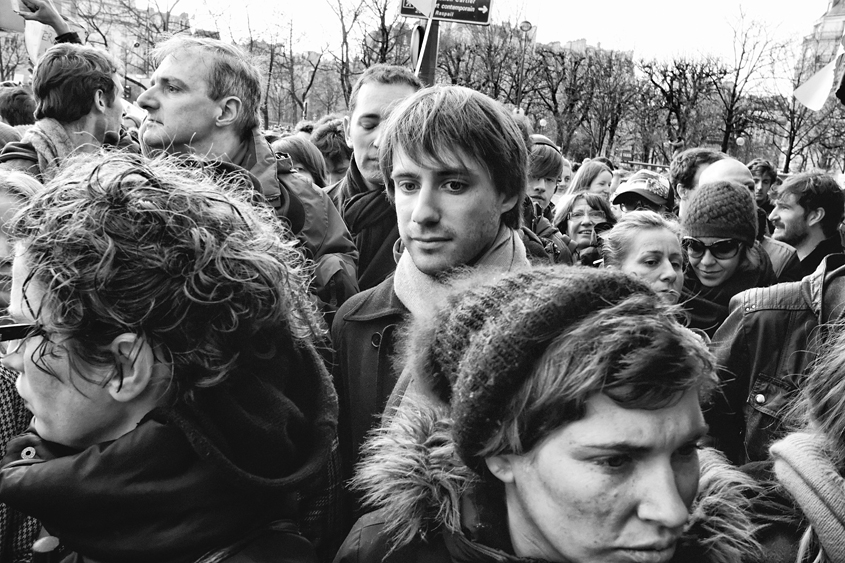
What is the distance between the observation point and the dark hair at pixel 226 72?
10.6 ft

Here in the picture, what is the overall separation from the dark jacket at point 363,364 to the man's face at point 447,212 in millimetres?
225

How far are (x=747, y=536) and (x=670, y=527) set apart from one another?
0.28 meters

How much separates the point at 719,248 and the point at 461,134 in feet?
6.62

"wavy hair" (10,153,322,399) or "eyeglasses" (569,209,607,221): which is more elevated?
"wavy hair" (10,153,322,399)

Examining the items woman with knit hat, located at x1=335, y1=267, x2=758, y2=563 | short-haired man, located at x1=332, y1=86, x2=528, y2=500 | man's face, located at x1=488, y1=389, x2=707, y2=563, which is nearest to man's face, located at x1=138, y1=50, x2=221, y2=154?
short-haired man, located at x1=332, y1=86, x2=528, y2=500

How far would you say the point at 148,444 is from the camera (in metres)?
1.41

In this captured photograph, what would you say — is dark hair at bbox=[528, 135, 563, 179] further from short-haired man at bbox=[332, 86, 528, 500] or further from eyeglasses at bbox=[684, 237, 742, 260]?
short-haired man at bbox=[332, 86, 528, 500]

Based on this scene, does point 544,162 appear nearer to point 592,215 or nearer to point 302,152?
point 592,215

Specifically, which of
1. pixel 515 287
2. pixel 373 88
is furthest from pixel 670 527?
pixel 373 88

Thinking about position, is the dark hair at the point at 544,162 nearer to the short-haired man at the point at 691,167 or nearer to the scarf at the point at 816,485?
the short-haired man at the point at 691,167

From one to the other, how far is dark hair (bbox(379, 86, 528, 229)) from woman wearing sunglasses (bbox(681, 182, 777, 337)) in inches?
65.6

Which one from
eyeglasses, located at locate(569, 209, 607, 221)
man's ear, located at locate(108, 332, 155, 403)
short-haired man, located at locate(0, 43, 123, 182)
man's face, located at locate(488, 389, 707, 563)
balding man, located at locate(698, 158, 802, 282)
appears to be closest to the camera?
man's face, located at locate(488, 389, 707, 563)

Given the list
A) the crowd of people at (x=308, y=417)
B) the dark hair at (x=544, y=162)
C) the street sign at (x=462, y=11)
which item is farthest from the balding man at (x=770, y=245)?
the crowd of people at (x=308, y=417)

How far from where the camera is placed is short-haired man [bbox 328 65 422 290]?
3713 millimetres
